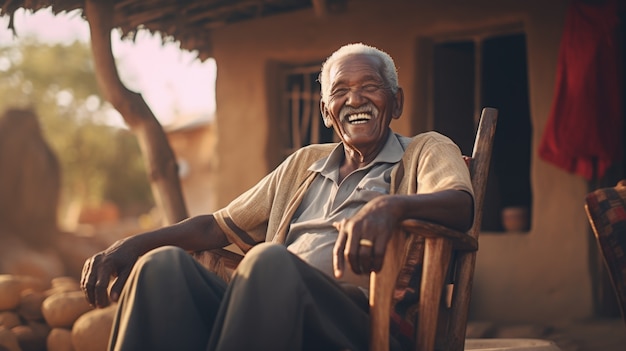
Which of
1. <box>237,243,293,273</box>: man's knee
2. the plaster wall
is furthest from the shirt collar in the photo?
the plaster wall

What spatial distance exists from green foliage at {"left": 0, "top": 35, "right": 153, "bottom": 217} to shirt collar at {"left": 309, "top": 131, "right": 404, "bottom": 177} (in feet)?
118

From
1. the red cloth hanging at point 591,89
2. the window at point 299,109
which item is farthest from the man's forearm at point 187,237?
the window at point 299,109

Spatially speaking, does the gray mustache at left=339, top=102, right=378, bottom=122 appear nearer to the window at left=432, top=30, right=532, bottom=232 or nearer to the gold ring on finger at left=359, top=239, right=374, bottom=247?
the gold ring on finger at left=359, top=239, right=374, bottom=247

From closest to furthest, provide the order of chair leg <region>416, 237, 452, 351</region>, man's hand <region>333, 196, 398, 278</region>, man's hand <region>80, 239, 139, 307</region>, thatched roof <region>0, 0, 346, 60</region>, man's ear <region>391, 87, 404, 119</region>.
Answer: man's hand <region>333, 196, 398, 278</region> → chair leg <region>416, 237, 452, 351</region> → man's hand <region>80, 239, 139, 307</region> → man's ear <region>391, 87, 404, 119</region> → thatched roof <region>0, 0, 346, 60</region>

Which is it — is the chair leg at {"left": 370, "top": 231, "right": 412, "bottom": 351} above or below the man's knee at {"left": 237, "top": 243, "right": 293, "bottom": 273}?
A: below

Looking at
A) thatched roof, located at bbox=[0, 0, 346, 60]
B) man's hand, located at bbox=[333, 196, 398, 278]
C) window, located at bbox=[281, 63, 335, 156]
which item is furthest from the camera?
window, located at bbox=[281, 63, 335, 156]

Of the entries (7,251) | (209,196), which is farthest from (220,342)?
(209,196)

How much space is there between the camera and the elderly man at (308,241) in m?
2.79

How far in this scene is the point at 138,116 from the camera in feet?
23.9

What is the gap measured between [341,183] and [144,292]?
1034mm

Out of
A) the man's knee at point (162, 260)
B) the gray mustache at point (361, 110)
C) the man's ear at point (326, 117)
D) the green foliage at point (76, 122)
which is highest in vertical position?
the gray mustache at point (361, 110)

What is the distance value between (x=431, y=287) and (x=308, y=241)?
1.91 ft

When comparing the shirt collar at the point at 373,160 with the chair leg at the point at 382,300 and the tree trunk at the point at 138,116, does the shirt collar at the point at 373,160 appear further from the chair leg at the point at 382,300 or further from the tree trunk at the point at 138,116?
the tree trunk at the point at 138,116

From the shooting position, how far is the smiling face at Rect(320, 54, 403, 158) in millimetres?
3635
